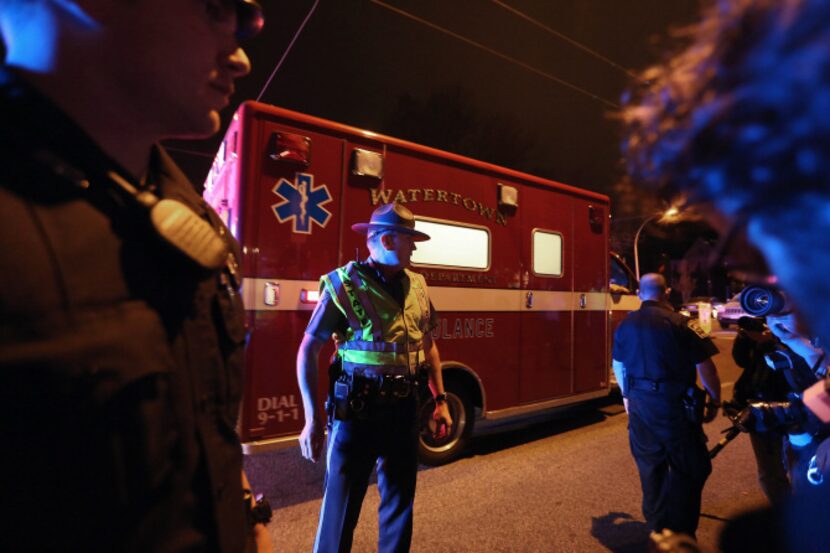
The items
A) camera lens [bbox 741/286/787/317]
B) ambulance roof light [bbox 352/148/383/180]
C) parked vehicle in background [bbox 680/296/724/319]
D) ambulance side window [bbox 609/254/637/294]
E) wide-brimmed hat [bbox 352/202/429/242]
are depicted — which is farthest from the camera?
parked vehicle in background [bbox 680/296/724/319]

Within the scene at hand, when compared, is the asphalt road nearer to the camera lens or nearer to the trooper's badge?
the camera lens

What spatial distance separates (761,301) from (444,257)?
264 centimetres

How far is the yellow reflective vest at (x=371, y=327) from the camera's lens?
2479 mm

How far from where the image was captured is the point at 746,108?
0.56 metres

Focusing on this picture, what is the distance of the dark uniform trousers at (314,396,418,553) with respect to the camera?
2.32m

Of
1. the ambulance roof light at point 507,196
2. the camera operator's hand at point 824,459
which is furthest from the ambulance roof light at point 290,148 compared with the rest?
the camera operator's hand at point 824,459

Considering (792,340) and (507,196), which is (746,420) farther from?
(507,196)

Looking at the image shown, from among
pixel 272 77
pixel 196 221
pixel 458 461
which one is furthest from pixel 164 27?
pixel 272 77

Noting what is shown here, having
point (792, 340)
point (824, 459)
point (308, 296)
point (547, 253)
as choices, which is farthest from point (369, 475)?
point (547, 253)

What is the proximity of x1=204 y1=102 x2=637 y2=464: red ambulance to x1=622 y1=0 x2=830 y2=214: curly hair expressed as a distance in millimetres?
3297

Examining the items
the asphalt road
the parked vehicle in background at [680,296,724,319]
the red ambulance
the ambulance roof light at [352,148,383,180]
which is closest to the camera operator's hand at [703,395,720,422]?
the asphalt road

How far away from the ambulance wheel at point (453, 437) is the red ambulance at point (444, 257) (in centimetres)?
2

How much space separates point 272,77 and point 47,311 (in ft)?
37.3

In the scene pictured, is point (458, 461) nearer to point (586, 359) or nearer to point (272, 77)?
point (586, 359)
